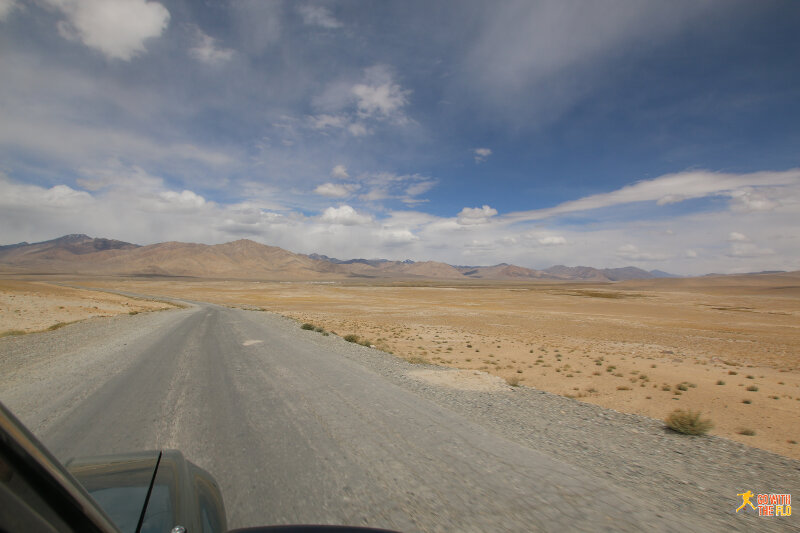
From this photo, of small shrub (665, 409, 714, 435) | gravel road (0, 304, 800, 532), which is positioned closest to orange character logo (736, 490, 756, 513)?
gravel road (0, 304, 800, 532)

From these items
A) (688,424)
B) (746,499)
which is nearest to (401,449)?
(746,499)

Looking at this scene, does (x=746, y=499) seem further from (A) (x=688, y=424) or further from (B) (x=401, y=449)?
(B) (x=401, y=449)

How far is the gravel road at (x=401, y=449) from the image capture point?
4.04 meters

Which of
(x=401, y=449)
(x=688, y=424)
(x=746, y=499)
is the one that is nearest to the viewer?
(x=746, y=499)

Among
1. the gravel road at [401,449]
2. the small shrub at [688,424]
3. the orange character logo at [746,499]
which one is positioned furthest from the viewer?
the small shrub at [688,424]

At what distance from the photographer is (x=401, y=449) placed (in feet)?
17.8

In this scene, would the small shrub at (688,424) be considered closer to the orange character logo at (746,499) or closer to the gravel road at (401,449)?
the gravel road at (401,449)

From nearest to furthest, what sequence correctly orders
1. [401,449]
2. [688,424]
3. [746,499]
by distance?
[746,499], [401,449], [688,424]

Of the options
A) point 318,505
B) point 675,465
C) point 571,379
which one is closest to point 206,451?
point 318,505

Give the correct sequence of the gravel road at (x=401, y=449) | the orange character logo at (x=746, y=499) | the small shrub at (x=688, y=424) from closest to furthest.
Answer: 1. the gravel road at (x=401, y=449)
2. the orange character logo at (x=746, y=499)
3. the small shrub at (x=688, y=424)

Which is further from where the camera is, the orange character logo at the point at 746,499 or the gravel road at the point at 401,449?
the orange character logo at the point at 746,499

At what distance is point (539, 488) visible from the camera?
449cm

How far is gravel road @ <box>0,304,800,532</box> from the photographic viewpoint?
13.3 feet

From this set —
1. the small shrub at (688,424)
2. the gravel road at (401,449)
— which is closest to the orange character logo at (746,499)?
the gravel road at (401,449)
